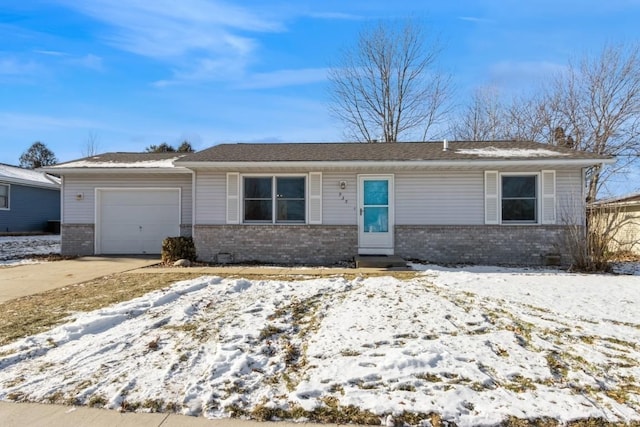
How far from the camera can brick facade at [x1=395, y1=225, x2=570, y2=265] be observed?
10312mm

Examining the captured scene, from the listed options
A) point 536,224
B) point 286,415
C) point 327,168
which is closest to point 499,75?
point 536,224

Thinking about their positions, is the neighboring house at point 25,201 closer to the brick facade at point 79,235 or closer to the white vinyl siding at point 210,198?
the brick facade at point 79,235

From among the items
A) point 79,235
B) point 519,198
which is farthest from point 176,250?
point 519,198

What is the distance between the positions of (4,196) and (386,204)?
19.7 metres

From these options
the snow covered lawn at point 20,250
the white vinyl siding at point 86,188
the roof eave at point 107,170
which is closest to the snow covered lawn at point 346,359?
the roof eave at point 107,170

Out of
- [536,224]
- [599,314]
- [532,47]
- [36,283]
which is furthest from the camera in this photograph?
[532,47]

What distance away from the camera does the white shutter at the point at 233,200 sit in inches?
427

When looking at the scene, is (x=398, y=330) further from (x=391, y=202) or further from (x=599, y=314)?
(x=391, y=202)

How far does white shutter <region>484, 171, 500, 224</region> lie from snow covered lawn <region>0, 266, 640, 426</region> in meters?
4.74

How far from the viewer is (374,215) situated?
1084 cm

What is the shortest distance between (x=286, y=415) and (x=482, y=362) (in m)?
1.92

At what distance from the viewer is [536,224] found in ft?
34.0

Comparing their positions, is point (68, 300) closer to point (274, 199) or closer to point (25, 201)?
point (274, 199)

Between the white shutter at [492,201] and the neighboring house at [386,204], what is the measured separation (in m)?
0.03
